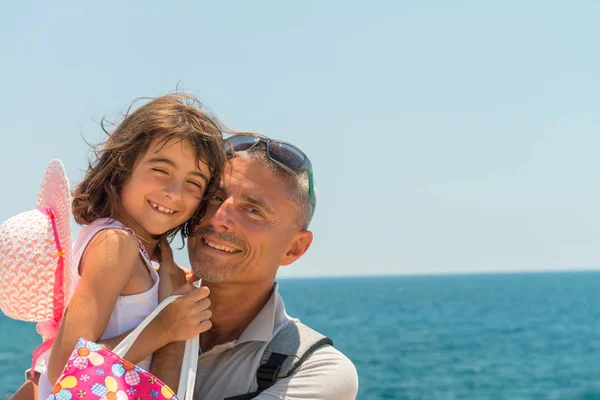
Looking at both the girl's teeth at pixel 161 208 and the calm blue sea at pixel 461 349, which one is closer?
the girl's teeth at pixel 161 208

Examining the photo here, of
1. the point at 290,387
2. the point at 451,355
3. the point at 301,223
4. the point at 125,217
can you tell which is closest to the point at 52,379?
the point at 125,217

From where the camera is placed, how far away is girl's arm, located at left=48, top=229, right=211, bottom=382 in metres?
3.06

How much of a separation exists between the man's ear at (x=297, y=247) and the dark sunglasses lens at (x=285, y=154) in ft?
1.47

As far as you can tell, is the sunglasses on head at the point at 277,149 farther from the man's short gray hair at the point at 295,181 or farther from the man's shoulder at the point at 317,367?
the man's shoulder at the point at 317,367

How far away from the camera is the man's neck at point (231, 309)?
173 inches

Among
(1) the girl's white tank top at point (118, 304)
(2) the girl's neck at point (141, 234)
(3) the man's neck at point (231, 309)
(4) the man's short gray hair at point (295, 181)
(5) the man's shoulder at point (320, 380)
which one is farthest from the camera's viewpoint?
(4) the man's short gray hair at point (295, 181)

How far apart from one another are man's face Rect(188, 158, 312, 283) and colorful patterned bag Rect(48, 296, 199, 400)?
130cm

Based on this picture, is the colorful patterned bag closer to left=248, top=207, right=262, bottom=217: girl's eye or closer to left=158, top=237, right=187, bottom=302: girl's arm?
left=158, top=237, right=187, bottom=302: girl's arm

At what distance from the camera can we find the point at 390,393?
34.0 meters

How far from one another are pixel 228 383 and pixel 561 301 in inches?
4145

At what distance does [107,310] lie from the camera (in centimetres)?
315

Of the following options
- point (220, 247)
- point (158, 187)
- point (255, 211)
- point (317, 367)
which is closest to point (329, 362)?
point (317, 367)

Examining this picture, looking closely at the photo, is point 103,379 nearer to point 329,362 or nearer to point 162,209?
point 162,209

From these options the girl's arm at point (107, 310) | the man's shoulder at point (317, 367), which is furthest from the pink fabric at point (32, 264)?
the man's shoulder at point (317, 367)
